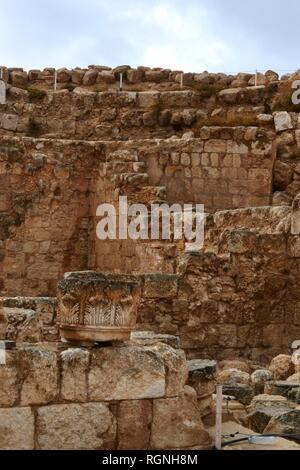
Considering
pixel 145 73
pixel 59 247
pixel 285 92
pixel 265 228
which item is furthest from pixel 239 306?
pixel 145 73

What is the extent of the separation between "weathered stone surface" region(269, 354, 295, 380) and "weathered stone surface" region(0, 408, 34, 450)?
12.5ft

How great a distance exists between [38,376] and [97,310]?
538 millimetres

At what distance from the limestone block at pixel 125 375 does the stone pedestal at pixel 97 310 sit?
0.12 meters

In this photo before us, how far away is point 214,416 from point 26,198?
9146 mm

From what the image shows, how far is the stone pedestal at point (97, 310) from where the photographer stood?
15.8 ft

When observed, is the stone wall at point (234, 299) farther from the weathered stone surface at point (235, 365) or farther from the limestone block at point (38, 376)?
the limestone block at point (38, 376)

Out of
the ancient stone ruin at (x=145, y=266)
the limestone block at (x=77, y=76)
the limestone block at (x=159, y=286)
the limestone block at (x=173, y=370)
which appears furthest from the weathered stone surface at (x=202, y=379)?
the limestone block at (x=77, y=76)

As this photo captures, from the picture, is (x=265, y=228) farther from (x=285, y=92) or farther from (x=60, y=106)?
(x=60, y=106)

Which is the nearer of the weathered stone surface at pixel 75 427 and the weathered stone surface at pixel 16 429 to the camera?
the weathered stone surface at pixel 16 429

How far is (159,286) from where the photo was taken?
9.04 metres

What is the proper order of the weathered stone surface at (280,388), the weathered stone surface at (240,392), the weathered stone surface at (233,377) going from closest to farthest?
the weathered stone surface at (240,392)
the weathered stone surface at (280,388)
the weathered stone surface at (233,377)

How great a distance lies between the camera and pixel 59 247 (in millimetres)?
14055

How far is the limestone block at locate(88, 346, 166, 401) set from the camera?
15.6ft

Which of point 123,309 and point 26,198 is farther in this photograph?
point 26,198
